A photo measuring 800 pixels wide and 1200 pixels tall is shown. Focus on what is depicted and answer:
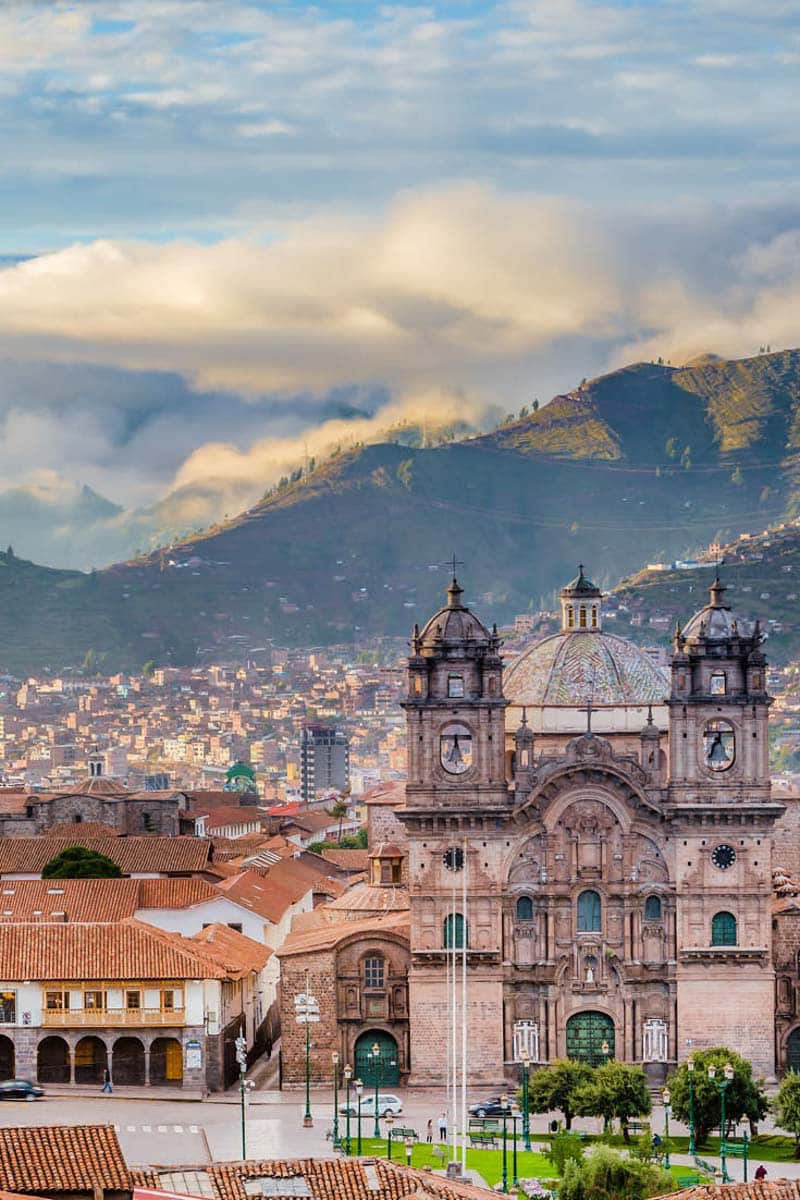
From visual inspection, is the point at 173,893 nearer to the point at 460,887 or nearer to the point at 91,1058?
the point at 91,1058

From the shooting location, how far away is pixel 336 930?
92688 mm

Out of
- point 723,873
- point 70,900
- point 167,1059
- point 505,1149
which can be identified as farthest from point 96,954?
point 505,1149

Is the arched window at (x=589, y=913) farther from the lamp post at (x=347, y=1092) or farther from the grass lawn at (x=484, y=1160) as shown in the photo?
the grass lawn at (x=484, y=1160)

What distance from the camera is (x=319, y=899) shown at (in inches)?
5005

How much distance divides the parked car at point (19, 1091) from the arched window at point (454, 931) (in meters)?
12.6

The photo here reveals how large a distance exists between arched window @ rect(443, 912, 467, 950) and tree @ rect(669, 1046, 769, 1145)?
10.6 m

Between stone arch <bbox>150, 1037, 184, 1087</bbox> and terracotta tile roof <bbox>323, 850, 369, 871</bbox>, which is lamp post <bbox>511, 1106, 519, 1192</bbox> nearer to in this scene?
stone arch <bbox>150, 1037, 184, 1087</bbox>

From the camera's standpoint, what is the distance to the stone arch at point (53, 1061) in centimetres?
8744

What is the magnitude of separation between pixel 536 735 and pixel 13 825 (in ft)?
210

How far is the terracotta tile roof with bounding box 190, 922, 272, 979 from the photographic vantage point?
9244 centimetres

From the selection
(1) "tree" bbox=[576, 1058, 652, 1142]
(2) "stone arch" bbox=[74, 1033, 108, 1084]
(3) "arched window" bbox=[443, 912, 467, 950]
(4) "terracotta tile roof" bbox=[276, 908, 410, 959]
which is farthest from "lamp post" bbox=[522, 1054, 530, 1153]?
(2) "stone arch" bbox=[74, 1033, 108, 1084]

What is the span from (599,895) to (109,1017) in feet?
47.8

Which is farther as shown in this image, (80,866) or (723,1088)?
(80,866)

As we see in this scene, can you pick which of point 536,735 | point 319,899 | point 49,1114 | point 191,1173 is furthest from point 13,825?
point 191,1173
